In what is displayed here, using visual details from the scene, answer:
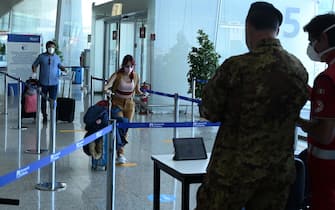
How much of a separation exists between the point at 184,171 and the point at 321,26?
3.98ft

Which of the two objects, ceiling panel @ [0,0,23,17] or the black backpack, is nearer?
the black backpack

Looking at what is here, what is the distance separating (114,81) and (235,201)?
5083 millimetres

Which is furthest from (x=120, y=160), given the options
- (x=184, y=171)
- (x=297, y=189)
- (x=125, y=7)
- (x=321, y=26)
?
(x=125, y=7)

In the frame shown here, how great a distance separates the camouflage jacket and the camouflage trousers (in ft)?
0.24

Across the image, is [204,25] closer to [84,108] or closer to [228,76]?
[84,108]

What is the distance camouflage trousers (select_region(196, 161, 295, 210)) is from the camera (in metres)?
2.51

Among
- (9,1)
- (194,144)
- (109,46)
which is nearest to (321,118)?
(194,144)

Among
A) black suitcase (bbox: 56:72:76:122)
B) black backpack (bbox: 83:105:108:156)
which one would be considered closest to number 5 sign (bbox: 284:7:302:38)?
black suitcase (bbox: 56:72:76:122)

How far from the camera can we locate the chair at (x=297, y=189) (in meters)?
2.82

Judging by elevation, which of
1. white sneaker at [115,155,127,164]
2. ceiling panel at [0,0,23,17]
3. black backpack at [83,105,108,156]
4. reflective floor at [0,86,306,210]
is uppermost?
ceiling panel at [0,0,23,17]

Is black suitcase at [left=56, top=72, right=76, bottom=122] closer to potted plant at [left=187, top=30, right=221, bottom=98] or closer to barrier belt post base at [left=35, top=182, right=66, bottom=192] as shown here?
potted plant at [left=187, top=30, right=221, bottom=98]

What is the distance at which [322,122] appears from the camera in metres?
2.68

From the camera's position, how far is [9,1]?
112ft

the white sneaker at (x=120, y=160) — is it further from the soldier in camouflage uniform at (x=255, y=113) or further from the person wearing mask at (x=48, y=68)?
the soldier in camouflage uniform at (x=255, y=113)
